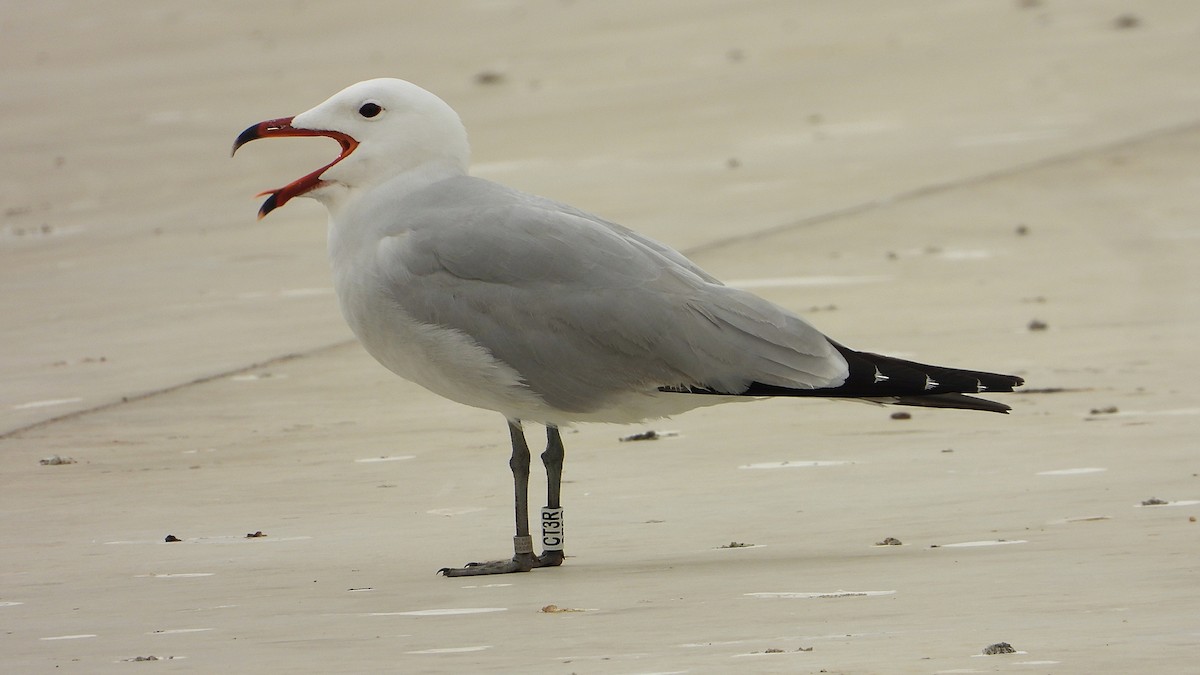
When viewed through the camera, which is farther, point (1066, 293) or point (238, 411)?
point (1066, 293)

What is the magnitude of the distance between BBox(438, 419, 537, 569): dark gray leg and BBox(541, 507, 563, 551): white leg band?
0.05 metres

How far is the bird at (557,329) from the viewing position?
19.6ft

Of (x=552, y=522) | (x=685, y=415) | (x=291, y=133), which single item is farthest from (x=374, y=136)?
(x=685, y=415)

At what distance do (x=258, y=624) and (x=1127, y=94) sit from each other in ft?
39.5

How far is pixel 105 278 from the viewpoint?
1215cm

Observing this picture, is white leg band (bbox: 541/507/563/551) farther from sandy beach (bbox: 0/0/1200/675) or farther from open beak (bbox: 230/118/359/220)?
open beak (bbox: 230/118/359/220)

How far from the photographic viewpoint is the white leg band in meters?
6.10

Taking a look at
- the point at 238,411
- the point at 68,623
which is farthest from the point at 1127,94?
the point at 68,623

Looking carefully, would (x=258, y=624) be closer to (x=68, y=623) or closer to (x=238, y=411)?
(x=68, y=623)

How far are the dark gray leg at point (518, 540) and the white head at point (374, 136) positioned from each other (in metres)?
0.84

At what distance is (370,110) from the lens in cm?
631

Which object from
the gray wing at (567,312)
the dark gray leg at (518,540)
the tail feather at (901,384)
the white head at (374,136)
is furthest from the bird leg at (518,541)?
the white head at (374,136)

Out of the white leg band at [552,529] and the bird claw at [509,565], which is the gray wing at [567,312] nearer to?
the white leg band at [552,529]

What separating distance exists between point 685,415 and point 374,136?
8.23 ft
